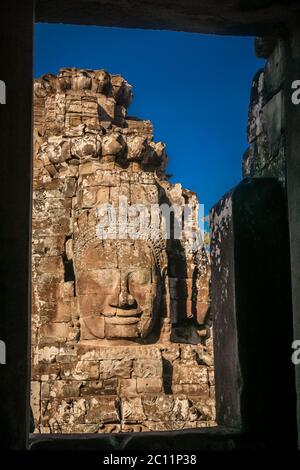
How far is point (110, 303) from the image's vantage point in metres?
16.0

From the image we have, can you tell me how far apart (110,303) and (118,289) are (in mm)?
367

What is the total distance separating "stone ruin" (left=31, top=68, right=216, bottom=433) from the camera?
15.2 meters

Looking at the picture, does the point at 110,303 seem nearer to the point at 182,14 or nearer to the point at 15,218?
the point at 182,14

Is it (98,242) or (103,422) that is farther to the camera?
(98,242)

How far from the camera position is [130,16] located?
436cm

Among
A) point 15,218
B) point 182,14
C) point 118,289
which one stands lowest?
point 15,218

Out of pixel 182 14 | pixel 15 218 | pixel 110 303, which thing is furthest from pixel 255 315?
pixel 110 303

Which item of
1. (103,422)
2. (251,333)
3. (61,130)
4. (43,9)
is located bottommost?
(103,422)

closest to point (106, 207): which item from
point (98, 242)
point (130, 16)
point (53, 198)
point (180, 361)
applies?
point (98, 242)

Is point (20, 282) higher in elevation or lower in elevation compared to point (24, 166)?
lower

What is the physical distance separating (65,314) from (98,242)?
2.25m

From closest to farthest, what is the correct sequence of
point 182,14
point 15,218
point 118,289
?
point 15,218
point 182,14
point 118,289
